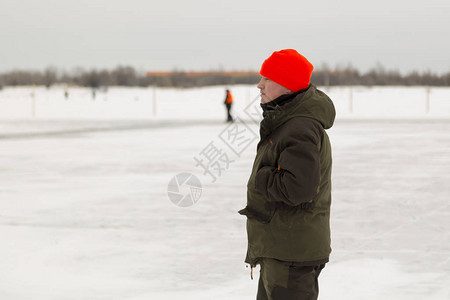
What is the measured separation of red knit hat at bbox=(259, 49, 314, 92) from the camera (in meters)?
2.38

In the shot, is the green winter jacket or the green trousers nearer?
the green winter jacket

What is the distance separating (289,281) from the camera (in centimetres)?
238

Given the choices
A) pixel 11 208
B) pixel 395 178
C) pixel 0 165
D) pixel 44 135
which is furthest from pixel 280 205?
pixel 44 135

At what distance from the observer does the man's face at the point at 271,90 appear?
241 centimetres

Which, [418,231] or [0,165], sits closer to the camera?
[418,231]

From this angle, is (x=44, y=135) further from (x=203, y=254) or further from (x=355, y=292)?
(x=355, y=292)

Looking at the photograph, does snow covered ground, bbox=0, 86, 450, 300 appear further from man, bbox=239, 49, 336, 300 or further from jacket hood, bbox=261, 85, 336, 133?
jacket hood, bbox=261, 85, 336, 133

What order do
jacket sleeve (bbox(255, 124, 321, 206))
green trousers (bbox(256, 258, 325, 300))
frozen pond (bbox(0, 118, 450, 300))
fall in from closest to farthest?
jacket sleeve (bbox(255, 124, 321, 206)), green trousers (bbox(256, 258, 325, 300)), frozen pond (bbox(0, 118, 450, 300))

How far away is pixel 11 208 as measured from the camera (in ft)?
24.2

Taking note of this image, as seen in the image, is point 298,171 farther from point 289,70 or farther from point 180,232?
point 180,232

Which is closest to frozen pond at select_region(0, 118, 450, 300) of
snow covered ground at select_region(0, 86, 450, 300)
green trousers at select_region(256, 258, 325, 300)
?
snow covered ground at select_region(0, 86, 450, 300)

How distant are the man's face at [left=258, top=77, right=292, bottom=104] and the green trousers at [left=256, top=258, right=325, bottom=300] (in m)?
0.64

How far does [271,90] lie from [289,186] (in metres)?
0.42

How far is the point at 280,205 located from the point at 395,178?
7801 mm
